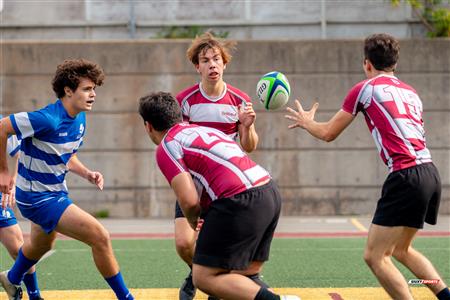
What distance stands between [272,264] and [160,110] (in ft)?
14.1

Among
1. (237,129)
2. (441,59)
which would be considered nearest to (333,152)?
(441,59)

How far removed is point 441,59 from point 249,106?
9.13m

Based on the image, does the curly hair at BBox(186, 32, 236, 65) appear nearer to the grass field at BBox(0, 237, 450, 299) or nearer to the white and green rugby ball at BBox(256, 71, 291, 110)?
the white and green rugby ball at BBox(256, 71, 291, 110)

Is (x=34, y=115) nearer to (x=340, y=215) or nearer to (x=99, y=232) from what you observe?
(x=99, y=232)

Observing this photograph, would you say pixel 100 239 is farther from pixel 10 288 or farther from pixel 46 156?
pixel 10 288

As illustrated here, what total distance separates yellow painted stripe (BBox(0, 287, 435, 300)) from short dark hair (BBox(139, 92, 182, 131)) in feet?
7.36

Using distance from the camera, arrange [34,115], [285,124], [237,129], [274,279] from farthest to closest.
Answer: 1. [285,124]
2. [274,279]
3. [237,129]
4. [34,115]

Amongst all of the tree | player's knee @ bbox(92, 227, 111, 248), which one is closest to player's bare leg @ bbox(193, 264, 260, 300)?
player's knee @ bbox(92, 227, 111, 248)

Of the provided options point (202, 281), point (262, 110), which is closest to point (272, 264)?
point (202, 281)

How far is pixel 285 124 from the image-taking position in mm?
14602

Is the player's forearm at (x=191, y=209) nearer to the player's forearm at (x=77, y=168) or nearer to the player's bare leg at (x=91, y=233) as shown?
the player's bare leg at (x=91, y=233)

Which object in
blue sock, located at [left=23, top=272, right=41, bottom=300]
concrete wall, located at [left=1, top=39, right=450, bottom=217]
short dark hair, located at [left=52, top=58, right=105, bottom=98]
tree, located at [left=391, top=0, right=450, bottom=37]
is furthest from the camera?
tree, located at [left=391, top=0, right=450, bottom=37]

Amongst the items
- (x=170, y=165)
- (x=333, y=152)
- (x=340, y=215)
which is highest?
(x=170, y=165)

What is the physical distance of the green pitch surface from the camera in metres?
7.82
